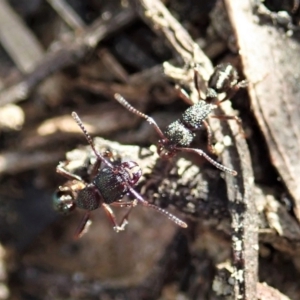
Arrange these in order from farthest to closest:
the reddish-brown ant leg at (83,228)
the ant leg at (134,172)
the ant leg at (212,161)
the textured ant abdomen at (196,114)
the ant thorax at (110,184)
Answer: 1. the reddish-brown ant leg at (83,228)
2. the ant thorax at (110,184)
3. the textured ant abdomen at (196,114)
4. the ant leg at (134,172)
5. the ant leg at (212,161)

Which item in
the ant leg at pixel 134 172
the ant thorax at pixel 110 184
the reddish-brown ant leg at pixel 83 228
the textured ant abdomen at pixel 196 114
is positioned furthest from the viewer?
the reddish-brown ant leg at pixel 83 228

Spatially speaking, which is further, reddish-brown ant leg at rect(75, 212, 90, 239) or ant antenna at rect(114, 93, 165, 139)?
reddish-brown ant leg at rect(75, 212, 90, 239)

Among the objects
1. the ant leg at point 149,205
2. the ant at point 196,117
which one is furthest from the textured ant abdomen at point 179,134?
the ant leg at point 149,205

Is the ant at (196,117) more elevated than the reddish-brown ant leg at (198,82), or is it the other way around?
the reddish-brown ant leg at (198,82)

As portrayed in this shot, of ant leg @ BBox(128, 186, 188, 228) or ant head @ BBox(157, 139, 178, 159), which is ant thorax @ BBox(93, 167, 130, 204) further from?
ant head @ BBox(157, 139, 178, 159)

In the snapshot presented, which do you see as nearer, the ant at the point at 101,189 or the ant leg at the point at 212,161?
Answer: the ant leg at the point at 212,161

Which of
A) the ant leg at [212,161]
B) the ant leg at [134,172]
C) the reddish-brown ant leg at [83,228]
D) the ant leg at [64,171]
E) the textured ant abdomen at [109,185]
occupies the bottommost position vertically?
the reddish-brown ant leg at [83,228]

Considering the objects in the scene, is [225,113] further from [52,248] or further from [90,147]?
[52,248]

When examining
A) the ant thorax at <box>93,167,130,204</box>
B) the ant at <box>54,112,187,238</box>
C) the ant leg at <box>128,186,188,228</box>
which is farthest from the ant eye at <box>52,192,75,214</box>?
the ant leg at <box>128,186,188,228</box>

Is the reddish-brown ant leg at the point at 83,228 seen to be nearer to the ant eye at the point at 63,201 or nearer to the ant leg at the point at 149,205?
the ant eye at the point at 63,201
